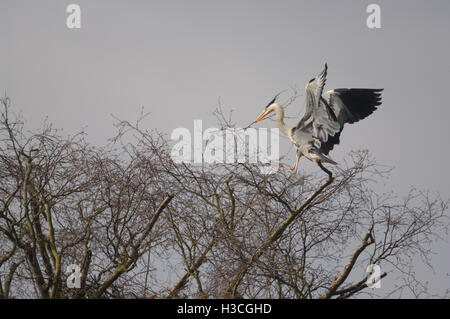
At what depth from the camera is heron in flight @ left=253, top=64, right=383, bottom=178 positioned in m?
7.76

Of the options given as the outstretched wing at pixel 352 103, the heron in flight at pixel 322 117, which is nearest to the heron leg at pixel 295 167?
the heron in flight at pixel 322 117

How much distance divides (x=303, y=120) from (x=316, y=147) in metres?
0.43

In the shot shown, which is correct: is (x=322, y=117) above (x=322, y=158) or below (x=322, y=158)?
above

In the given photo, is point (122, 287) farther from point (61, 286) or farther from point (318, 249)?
point (318, 249)

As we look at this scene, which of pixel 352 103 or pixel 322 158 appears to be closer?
pixel 322 158

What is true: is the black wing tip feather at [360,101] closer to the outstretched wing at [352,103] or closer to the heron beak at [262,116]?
the outstretched wing at [352,103]

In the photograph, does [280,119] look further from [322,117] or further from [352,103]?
[352,103]

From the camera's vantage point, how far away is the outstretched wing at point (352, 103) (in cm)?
842

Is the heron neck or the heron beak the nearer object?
the heron neck

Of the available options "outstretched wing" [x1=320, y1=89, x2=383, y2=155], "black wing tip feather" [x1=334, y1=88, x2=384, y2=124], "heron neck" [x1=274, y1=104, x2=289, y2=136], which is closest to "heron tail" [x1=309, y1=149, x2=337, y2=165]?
"heron neck" [x1=274, y1=104, x2=289, y2=136]

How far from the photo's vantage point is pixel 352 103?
866cm

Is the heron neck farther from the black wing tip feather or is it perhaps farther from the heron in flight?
the black wing tip feather

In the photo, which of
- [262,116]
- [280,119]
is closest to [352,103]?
[280,119]

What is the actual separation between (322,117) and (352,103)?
0.97 m
